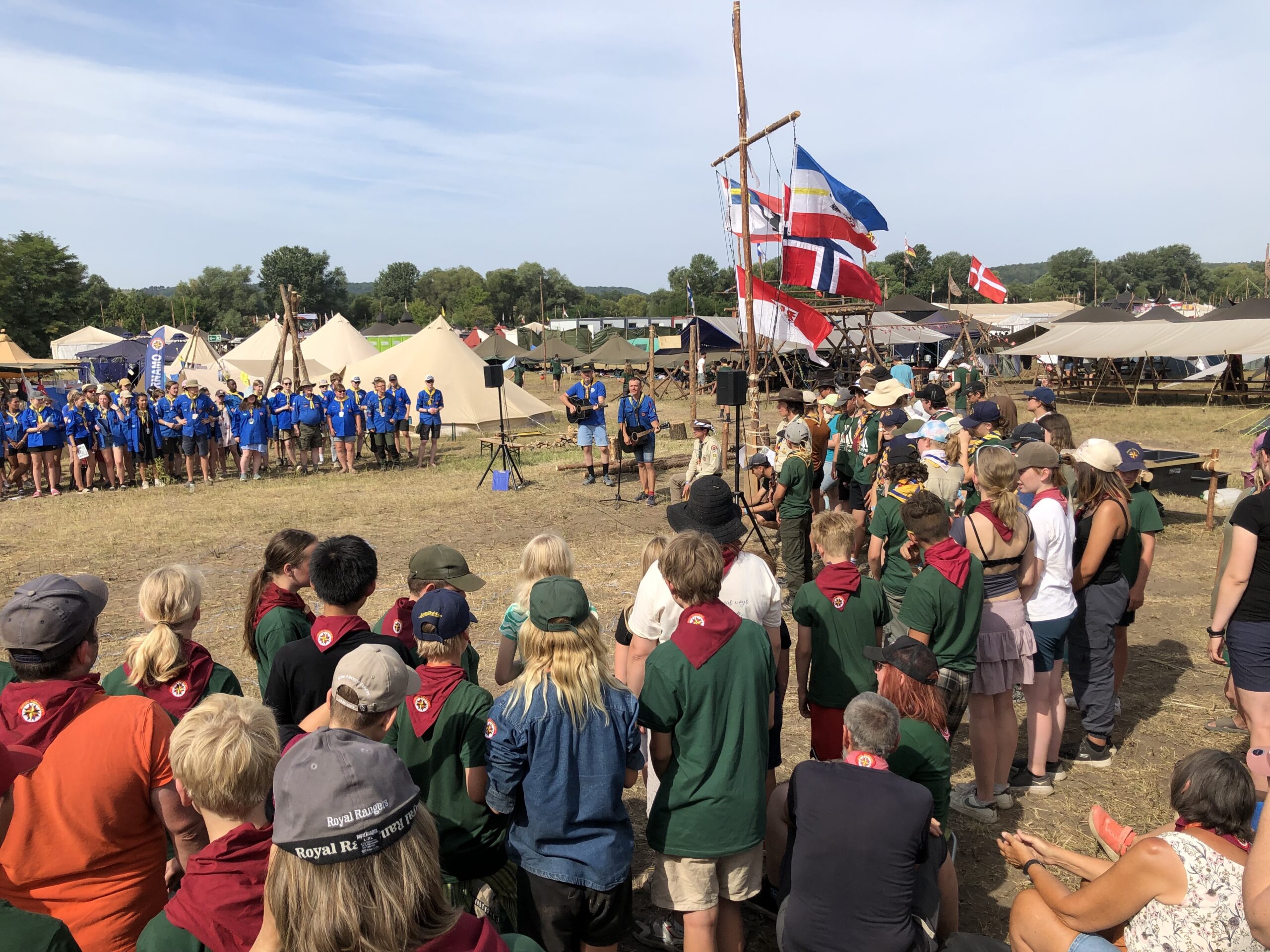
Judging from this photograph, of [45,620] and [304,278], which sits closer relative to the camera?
[45,620]

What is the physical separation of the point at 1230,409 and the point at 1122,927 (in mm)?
23689

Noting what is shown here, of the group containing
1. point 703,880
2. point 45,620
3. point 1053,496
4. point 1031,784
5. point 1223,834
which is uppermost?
point 45,620

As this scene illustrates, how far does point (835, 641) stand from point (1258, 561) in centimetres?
188

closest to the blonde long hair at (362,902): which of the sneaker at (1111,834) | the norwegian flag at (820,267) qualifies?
the sneaker at (1111,834)

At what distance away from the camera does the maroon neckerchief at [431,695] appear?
265 centimetres

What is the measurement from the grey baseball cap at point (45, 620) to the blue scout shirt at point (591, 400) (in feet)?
35.8

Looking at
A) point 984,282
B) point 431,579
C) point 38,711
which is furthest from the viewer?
point 984,282

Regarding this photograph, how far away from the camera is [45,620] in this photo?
2383 mm

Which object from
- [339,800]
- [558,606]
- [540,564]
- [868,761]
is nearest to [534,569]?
[540,564]

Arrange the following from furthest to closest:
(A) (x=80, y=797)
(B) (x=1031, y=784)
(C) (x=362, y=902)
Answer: (B) (x=1031, y=784) < (A) (x=80, y=797) < (C) (x=362, y=902)

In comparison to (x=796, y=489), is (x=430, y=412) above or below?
above

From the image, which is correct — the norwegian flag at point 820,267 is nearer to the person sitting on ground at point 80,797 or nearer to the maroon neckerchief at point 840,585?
the maroon neckerchief at point 840,585

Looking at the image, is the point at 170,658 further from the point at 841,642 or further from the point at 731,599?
the point at 841,642

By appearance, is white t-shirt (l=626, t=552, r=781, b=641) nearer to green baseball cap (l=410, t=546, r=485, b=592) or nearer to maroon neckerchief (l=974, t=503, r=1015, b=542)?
green baseball cap (l=410, t=546, r=485, b=592)
